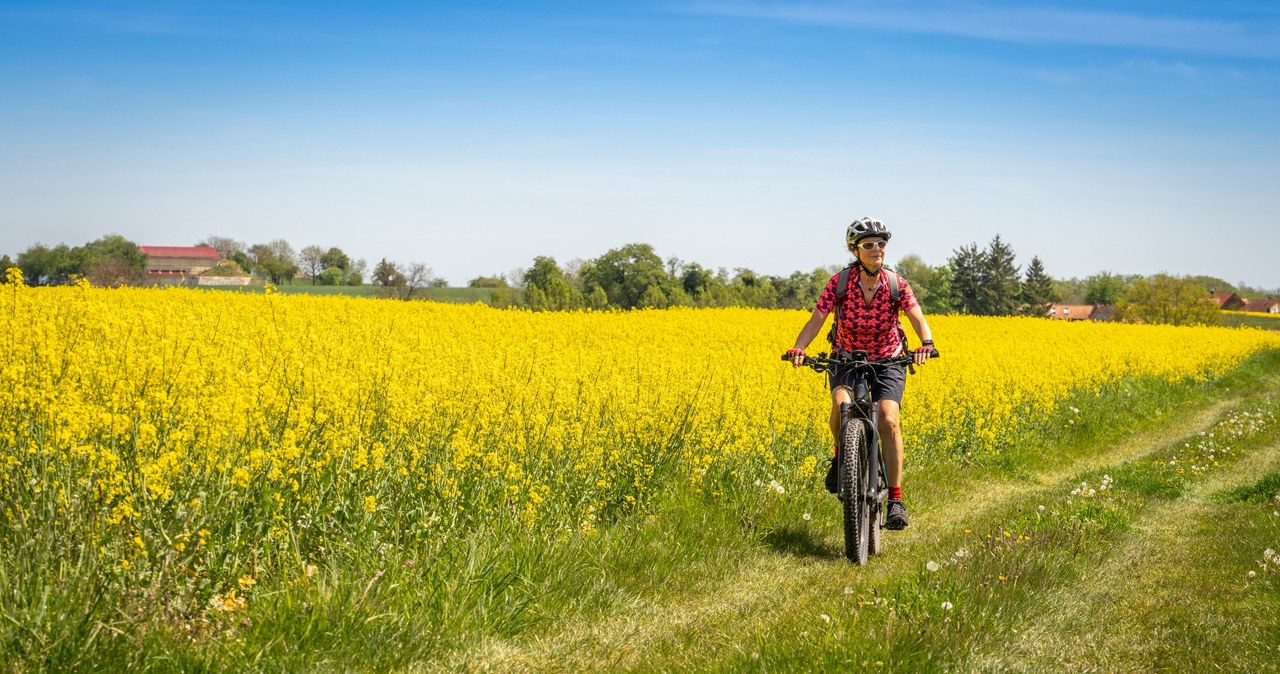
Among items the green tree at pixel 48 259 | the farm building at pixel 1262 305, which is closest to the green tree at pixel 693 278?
the green tree at pixel 48 259

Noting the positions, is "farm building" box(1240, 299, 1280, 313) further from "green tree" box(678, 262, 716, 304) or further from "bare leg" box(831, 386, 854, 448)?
"bare leg" box(831, 386, 854, 448)

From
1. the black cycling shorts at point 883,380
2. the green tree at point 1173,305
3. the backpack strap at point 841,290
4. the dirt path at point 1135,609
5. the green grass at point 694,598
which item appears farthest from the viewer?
the green tree at point 1173,305

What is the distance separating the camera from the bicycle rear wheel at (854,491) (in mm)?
6531

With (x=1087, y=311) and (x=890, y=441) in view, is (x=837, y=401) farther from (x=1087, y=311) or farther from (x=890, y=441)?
(x=1087, y=311)

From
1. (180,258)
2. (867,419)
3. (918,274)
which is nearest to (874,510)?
(867,419)

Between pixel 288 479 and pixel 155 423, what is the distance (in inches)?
27.5

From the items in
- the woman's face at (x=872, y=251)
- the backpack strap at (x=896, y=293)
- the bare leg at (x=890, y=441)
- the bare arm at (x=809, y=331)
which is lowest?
the bare leg at (x=890, y=441)

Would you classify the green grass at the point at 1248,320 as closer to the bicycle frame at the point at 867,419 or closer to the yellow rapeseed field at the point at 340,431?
the yellow rapeseed field at the point at 340,431

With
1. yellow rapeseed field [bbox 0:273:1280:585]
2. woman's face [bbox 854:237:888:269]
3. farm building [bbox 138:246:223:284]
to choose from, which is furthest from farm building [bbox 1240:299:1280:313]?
woman's face [bbox 854:237:888:269]

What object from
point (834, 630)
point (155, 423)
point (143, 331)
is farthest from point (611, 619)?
point (143, 331)

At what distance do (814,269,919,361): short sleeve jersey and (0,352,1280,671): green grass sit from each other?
139 centimetres

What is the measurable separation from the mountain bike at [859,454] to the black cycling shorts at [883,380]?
3 cm

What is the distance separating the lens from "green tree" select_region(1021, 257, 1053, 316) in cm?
8938

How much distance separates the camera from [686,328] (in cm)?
2264
